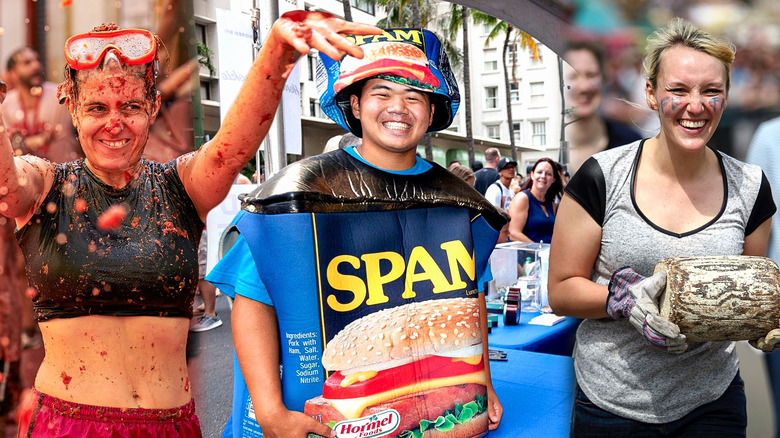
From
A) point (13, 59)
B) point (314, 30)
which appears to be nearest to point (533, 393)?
point (314, 30)

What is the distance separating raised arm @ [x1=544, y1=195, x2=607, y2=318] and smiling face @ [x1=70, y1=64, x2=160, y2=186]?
1.10 metres

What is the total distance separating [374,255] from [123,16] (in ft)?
2.75

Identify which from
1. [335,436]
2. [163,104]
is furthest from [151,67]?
[335,436]

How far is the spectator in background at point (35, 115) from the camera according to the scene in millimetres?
1294

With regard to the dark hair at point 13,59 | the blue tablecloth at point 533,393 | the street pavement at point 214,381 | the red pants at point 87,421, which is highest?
the dark hair at point 13,59

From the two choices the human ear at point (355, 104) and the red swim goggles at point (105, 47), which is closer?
the red swim goggles at point (105, 47)

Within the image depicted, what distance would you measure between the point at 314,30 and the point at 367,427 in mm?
956

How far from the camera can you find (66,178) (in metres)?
1.40

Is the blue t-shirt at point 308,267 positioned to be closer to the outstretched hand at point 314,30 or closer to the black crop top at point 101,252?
the black crop top at point 101,252

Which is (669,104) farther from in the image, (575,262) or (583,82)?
(583,82)

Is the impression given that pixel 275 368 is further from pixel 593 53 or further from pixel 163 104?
pixel 593 53

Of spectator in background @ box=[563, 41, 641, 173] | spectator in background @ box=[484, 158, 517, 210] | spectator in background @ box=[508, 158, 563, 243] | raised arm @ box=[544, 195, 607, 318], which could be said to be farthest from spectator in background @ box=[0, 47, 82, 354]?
spectator in background @ box=[484, 158, 517, 210]

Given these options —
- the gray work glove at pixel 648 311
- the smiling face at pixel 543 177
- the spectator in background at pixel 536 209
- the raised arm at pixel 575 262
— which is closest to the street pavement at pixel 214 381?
the raised arm at pixel 575 262

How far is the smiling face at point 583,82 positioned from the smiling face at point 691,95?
112 cm
